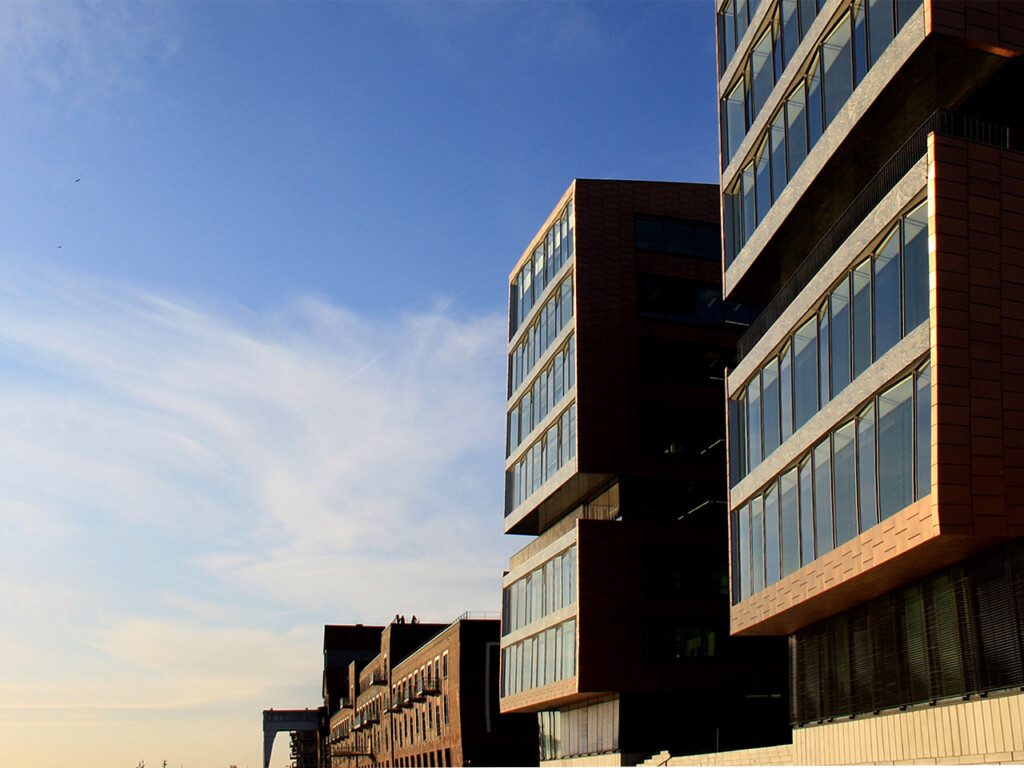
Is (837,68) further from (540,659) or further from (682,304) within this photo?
(540,659)

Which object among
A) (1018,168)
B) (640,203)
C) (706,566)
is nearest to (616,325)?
(640,203)

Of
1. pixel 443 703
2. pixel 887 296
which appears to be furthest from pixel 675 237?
pixel 443 703

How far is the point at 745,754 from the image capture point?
119 ft

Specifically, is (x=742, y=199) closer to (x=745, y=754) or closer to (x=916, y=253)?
(x=916, y=253)

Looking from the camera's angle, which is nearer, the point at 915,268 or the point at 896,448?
the point at 915,268

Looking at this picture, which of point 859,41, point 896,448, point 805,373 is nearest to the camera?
point 896,448

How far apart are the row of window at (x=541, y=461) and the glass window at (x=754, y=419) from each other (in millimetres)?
16752

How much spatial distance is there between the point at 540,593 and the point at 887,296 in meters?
32.5

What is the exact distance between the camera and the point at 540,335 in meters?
59.2

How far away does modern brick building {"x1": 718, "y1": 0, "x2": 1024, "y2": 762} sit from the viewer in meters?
23.6

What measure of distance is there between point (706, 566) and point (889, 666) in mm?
22693

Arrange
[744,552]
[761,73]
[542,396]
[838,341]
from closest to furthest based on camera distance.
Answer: [838,341] → [744,552] → [761,73] → [542,396]

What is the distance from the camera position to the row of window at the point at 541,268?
55562mm

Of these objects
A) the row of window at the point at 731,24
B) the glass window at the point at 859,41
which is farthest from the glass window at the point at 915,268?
the row of window at the point at 731,24
